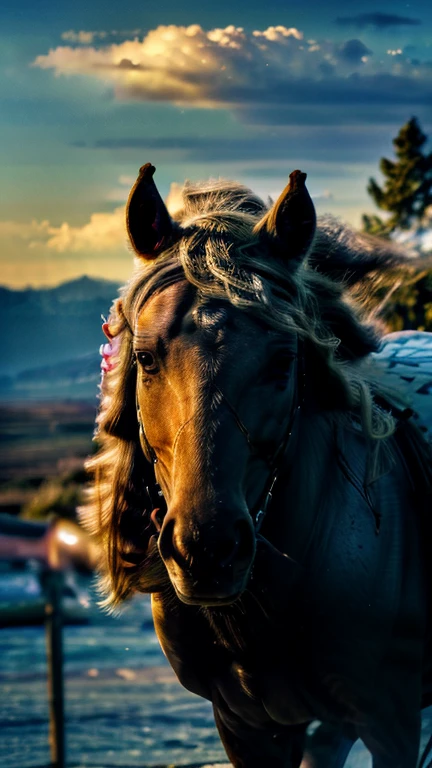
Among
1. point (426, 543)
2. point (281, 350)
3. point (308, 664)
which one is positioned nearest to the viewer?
point (281, 350)

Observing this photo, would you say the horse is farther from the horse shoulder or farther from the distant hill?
the distant hill

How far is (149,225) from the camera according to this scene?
1870 millimetres

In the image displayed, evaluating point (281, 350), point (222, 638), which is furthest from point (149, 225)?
point (222, 638)

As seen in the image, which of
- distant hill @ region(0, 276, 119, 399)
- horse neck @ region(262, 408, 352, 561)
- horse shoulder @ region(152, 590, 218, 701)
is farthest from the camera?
distant hill @ region(0, 276, 119, 399)

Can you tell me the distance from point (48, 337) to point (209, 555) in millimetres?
8377

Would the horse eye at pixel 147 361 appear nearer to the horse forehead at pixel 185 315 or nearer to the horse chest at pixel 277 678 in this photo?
the horse forehead at pixel 185 315

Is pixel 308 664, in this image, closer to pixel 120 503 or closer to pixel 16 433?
pixel 120 503

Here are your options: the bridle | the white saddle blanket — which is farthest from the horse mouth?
the white saddle blanket

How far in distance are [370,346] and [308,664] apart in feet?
2.42

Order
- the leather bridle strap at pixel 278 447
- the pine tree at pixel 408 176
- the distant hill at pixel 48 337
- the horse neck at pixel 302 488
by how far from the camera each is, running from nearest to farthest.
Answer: the leather bridle strap at pixel 278 447 → the horse neck at pixel 302 488 → the pine tree at pixel 408 176 → the distant hill at pixel 48 337

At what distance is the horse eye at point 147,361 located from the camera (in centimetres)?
175

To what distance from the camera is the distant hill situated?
28.3 ft

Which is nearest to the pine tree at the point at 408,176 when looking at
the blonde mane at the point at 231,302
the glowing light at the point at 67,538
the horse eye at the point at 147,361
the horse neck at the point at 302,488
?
the glowing light at the point at 67,538

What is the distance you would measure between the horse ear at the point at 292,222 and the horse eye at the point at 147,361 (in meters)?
0.34
